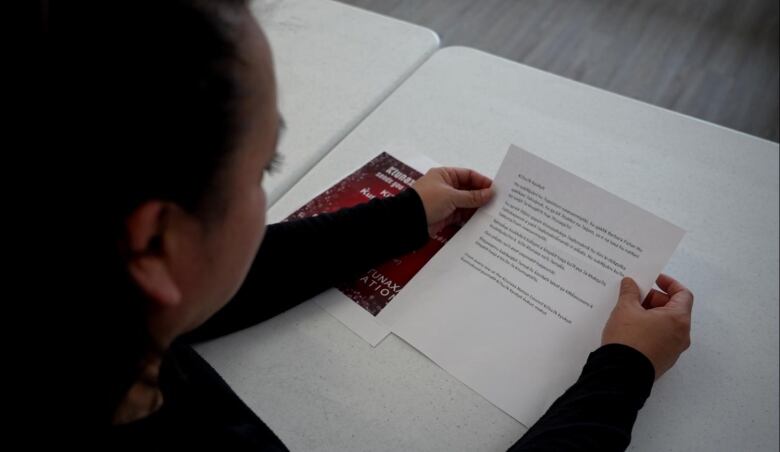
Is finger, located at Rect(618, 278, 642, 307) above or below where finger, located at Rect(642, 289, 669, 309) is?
above

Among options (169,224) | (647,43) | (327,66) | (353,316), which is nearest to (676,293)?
(353,316)

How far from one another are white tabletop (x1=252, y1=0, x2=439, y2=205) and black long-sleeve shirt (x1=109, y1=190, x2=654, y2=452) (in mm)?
148

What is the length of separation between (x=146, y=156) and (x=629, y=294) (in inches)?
19.7

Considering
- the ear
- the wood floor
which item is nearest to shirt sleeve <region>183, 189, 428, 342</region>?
the ear

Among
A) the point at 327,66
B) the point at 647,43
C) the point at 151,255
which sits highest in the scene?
the point at 151,255

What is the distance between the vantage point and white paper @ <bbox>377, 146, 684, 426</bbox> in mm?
587

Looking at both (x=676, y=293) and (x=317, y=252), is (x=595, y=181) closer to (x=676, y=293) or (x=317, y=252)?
(x=676, y=293)

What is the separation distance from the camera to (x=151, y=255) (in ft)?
1.17

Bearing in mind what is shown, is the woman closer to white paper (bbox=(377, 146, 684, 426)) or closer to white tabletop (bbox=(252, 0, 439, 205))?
white paper (bbox=(377, 146, 684, 426))

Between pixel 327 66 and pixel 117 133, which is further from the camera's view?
pixel 327 66

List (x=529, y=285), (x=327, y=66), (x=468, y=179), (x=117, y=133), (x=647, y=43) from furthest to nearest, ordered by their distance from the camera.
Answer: (x=647, y=43) → (x=327, y=66) → (x=468, y=179) → (x=529, y=285) → (x=117, y=133)

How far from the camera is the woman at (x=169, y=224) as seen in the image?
0.96ft

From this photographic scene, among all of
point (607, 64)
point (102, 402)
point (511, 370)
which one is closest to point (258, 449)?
point (102, 402)

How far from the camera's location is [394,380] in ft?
1.94
